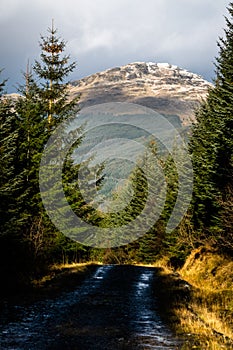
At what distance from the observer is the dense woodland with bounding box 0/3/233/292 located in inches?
790

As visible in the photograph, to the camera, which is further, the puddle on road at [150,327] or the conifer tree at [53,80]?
the conifer tree at [53,80]

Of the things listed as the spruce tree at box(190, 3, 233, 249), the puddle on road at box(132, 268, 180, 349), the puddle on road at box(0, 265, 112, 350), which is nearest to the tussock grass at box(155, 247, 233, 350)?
the puddle on road at box(132, 268, 180, 349)

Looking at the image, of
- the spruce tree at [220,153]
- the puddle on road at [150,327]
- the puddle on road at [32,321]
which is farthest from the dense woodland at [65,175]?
the puddle on road at [150,327]

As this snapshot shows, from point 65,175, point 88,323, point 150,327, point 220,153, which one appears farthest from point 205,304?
point 65,175

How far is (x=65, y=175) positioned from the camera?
33094mm

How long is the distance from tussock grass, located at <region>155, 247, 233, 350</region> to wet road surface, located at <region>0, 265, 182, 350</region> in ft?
1.60

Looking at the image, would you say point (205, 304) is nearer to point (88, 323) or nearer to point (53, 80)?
point (88, 323)

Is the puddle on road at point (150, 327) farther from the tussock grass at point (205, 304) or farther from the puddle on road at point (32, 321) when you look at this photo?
the puddle on road at point (32, 321)

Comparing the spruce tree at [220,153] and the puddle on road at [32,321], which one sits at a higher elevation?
the spruce tree at [220,153]

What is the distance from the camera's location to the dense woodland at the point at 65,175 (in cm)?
2008

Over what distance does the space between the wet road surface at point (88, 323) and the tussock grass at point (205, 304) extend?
0.49 metres

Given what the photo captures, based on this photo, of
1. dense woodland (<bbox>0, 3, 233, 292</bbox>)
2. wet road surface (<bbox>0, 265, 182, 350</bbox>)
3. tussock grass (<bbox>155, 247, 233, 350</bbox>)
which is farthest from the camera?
dense woodland (<bbox>0, 3, 233, 292</bbox>)

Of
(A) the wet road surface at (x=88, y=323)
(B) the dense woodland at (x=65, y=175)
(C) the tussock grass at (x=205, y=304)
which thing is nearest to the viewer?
(A) the wet road surface at (x=88, y=323)

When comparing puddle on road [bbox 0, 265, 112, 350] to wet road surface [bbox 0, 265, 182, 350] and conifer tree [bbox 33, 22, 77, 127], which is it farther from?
conifer tree [bbox 33, 22, 77, 127]
